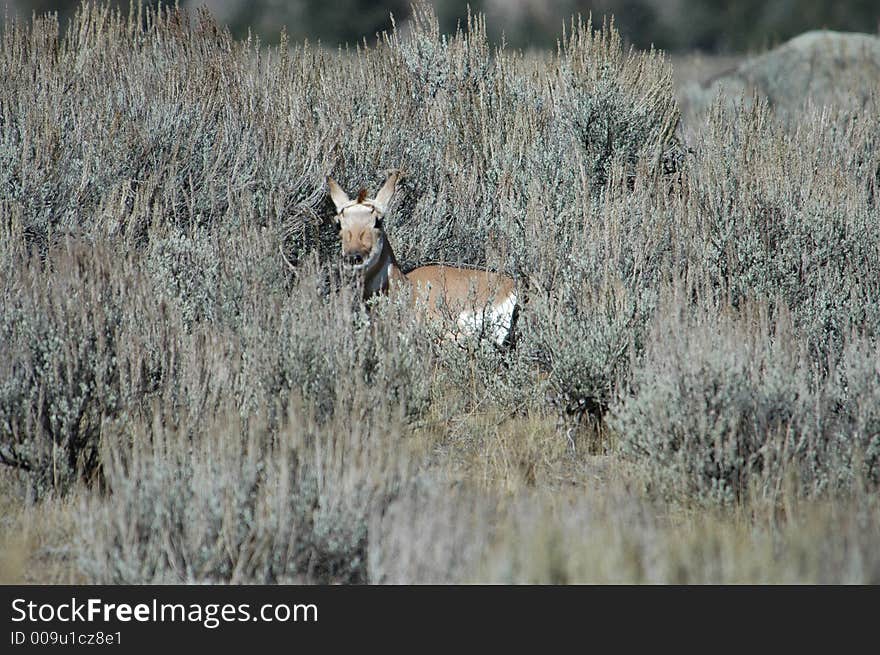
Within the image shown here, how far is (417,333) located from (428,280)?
131 centimetres

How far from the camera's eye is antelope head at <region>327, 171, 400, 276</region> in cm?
604

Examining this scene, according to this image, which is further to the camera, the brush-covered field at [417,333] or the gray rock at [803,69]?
the gray rock at [803,69]

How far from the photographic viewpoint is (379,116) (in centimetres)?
805

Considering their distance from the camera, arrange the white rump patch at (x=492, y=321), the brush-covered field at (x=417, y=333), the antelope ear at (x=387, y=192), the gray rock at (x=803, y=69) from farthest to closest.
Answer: the gray rock at (x=803, y=69), the antelope ear at (x=387, y=192), the white rump patch at (x=492, y=321), the brush-covered field at (x=417, y=333)

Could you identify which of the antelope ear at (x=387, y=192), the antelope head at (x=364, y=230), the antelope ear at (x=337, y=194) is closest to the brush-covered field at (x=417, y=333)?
the antelope head at (x=364, y=230)

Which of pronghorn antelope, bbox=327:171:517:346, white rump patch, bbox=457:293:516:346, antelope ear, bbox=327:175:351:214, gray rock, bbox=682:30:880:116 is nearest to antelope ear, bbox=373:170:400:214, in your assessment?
pronghorn antelope, bbox=327:171:517:346

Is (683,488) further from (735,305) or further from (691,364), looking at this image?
(735,305)

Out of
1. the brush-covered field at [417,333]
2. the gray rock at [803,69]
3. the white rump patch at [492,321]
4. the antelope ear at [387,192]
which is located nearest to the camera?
the brush-covered field at [417,333]

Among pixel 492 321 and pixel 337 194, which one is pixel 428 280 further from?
pixel 337 194

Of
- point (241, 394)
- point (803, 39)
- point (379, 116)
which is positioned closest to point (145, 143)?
point (379, 116)

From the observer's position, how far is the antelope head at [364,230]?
6039 millimetres

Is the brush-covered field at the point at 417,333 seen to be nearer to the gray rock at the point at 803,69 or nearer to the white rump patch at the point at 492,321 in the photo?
the white rump patch at the point at 492,321

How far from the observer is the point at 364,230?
6.09 m

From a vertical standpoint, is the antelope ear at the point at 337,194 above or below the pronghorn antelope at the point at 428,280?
above
